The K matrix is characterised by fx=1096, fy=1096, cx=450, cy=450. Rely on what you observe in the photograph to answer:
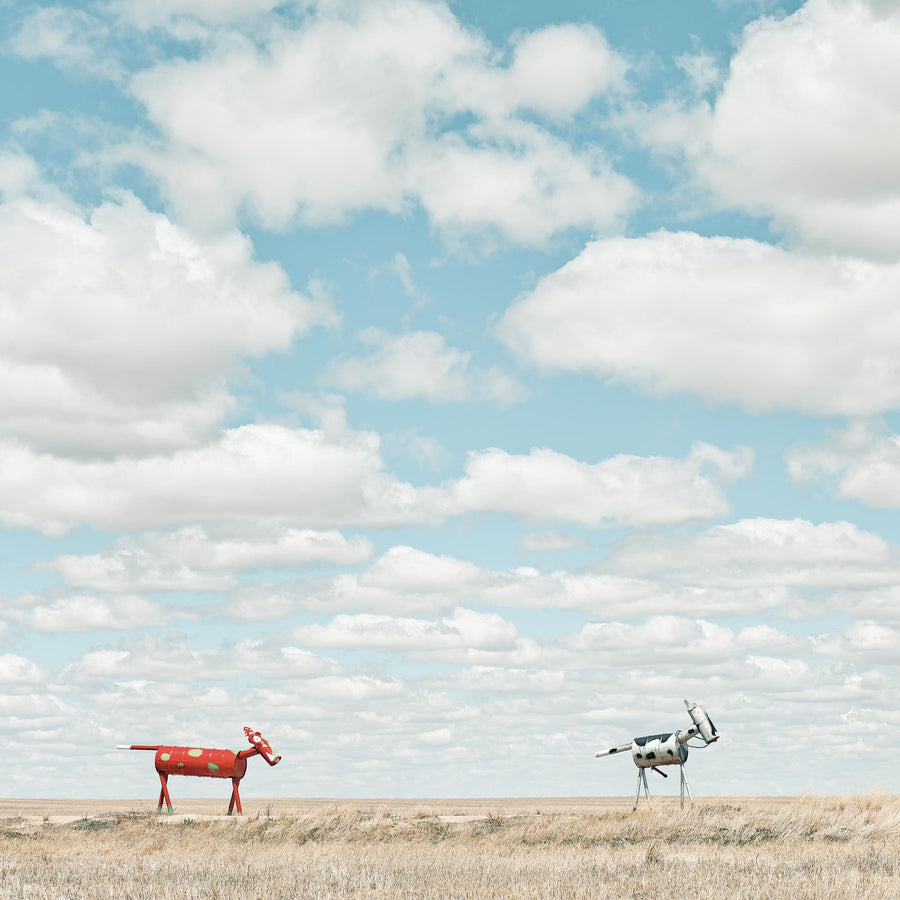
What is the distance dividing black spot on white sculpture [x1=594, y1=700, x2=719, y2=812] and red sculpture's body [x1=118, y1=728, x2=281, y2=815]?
11.0m

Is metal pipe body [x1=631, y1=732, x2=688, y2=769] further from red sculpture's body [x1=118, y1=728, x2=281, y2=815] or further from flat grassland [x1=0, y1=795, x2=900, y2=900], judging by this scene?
red sculpture's body [x1=118, y1=728, x2=281, y2=815]

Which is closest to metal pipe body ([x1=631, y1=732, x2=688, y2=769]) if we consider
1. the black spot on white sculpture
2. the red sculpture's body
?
the black spot on white sculpture

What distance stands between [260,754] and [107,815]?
5.58 metres

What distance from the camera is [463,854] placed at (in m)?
23.2

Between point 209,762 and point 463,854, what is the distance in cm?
1380

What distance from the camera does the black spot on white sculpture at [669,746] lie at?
103 feet

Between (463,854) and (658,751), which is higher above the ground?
(658,751)

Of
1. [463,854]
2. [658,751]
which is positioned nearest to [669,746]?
[658,751]

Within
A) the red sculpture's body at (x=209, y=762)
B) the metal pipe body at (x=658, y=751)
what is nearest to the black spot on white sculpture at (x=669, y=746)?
the metal pipe body at (x=658, y=751)

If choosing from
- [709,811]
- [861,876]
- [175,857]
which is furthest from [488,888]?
[709,811]

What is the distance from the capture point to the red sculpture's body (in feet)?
112

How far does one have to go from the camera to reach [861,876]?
18.5 metres

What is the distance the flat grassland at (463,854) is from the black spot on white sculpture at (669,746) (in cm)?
147

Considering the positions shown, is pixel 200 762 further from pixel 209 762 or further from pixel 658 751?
pixel 658 751
